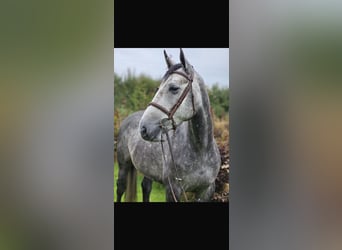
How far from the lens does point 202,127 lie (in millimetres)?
1744

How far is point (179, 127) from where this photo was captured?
1.73 m

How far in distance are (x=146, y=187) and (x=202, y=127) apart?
42 centimetres

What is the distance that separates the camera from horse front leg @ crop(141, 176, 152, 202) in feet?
5.75

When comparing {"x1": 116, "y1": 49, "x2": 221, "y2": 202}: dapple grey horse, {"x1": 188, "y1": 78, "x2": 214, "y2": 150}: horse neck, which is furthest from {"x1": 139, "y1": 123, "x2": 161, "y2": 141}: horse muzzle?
{"x1": 188, "y1": 78, "x2": 214, "y2": 150}: horse neck

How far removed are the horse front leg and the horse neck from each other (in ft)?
0.98
